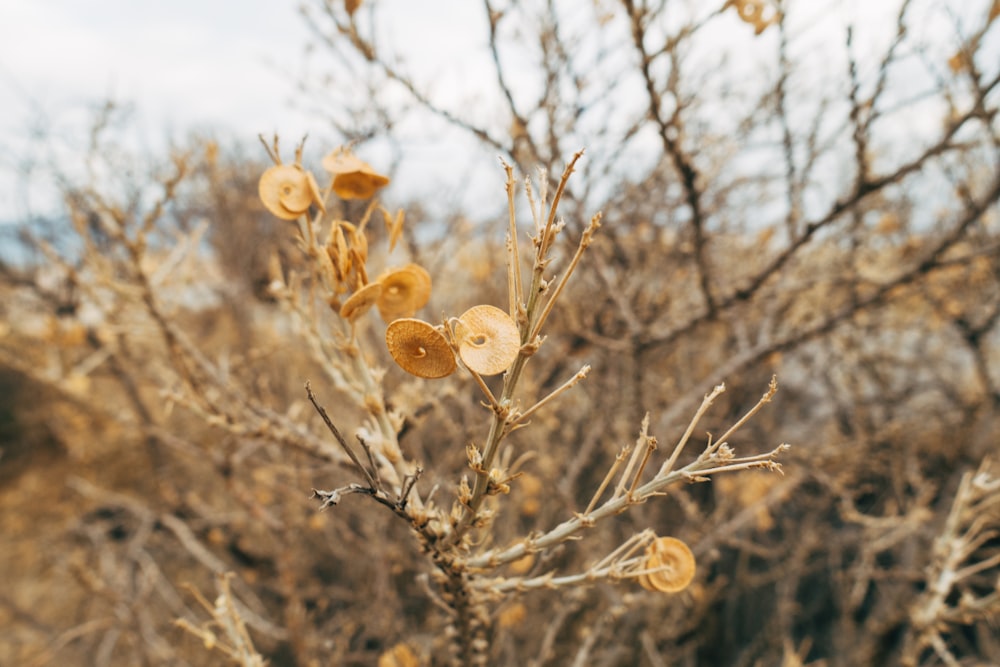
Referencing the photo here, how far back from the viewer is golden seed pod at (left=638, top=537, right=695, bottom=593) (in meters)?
1.04

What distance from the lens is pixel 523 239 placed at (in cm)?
409

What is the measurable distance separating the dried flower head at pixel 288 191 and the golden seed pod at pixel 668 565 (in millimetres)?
1047

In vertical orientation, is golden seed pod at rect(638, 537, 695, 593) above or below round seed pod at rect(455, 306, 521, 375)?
below

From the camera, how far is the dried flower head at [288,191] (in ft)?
3.89

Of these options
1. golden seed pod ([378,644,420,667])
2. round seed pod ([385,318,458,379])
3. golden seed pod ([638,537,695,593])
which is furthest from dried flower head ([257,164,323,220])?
golden seed pod ([378,644,420,667])

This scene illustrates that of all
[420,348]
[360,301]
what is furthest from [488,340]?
[360,301]

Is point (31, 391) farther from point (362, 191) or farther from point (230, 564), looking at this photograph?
point (362, 191)

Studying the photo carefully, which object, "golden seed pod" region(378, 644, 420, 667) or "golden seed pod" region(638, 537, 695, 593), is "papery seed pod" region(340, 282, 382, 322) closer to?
"golden seed pod" region(638, 537, 695, 593)

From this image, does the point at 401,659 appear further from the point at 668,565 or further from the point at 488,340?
the point at 488,340

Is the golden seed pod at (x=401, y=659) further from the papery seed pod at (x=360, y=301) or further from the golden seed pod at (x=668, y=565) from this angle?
the papery seed pod at (x=360, y=301)

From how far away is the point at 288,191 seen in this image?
1.21 m

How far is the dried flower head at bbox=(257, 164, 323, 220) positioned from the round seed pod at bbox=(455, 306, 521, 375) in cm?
60

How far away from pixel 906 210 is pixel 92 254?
5.92 meters

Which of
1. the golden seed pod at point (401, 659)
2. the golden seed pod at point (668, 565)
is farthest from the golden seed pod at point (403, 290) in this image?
the golden seed pod at point (401, 659)
